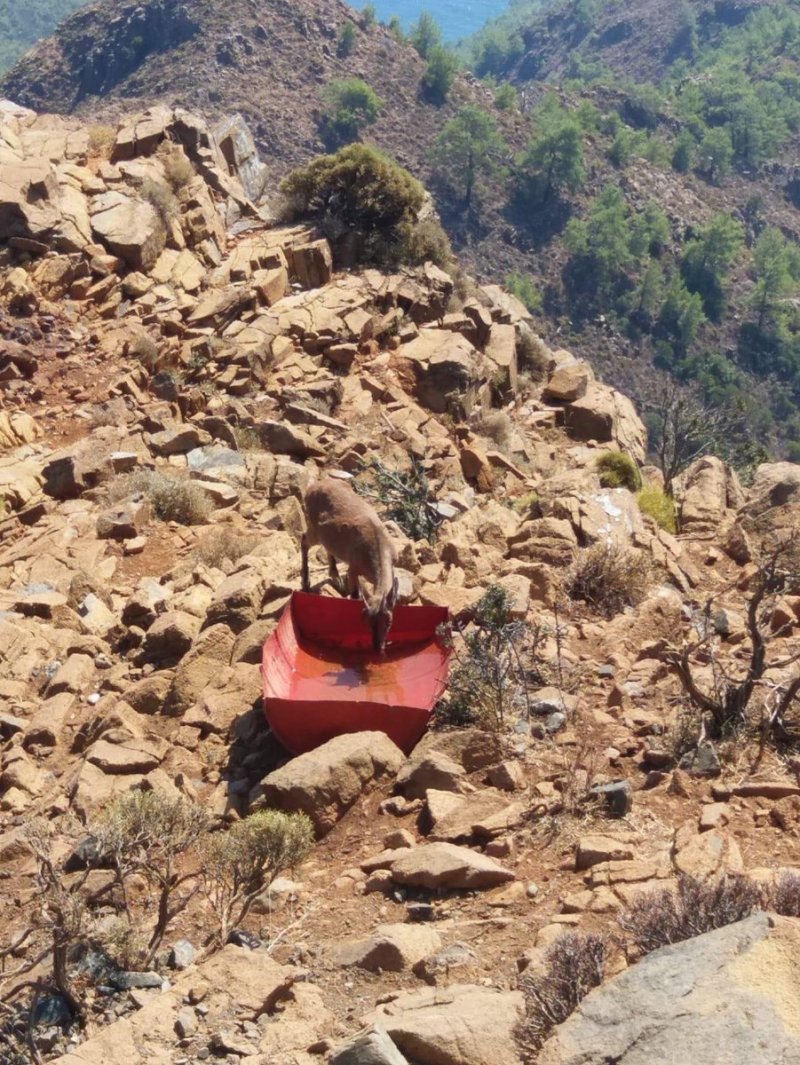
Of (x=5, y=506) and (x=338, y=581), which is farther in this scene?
(x=5, y=506)

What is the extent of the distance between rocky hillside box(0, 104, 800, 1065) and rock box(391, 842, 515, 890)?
0.07 ft

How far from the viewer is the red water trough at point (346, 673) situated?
24.8 feet

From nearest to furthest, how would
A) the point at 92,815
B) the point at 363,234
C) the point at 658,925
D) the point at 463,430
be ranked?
the point at 658,925, the point at 92,815, the point at 463,430, the point at 363,234

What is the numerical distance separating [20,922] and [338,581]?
4.17 meters

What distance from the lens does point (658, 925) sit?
4.53 m

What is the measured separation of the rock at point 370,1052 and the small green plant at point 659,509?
920cm

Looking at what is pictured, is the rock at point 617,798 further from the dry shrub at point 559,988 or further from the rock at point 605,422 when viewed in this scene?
the rock at point 605,422

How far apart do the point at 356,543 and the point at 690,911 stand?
15.8 feet

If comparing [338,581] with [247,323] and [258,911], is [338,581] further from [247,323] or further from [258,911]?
[247,323]

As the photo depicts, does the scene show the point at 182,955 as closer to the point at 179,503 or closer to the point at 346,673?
the point at 346,673

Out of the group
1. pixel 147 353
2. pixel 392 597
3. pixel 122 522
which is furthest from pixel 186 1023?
pixel 147 353

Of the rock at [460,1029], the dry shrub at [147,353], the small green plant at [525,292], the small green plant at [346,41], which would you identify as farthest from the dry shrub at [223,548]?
the small green plant at [346,41]

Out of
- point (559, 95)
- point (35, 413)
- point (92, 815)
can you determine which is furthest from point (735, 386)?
point (92, 815)

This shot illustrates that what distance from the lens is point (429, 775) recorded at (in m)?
6.96
